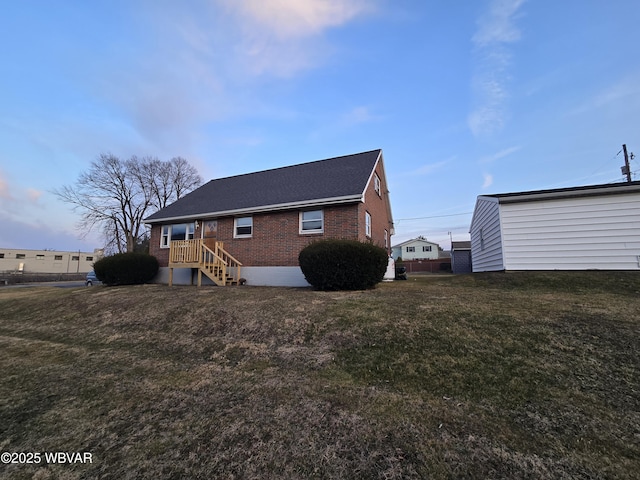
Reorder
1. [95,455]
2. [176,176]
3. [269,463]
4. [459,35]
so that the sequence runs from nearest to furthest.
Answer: [269,463] → [95,455] → [459,35] → [176,176]

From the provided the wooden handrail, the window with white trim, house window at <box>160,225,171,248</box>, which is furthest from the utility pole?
house window at <box>160,225,171,248</box>

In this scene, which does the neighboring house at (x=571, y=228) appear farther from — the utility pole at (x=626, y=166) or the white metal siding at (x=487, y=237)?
the utility pole at (x=626, y=166)

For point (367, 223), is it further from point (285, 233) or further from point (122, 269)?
point (122, 269)

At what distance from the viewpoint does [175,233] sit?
54.4 feet

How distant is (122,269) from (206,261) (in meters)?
4.85

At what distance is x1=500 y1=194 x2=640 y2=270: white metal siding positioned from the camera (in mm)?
9219

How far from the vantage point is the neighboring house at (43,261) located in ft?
167

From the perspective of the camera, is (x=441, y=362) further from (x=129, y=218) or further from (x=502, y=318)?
(x=129, y=218)

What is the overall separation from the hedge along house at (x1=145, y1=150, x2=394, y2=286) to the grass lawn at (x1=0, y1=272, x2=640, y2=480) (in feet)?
18.1

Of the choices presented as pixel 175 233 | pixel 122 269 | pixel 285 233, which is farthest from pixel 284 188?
pixel 122 269

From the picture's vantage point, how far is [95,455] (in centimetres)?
272

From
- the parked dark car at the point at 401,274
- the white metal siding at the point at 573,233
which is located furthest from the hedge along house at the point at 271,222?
the white metal siding at the point at 573,233

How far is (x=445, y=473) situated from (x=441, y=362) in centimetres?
214

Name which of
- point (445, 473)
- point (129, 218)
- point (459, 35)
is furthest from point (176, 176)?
point (445, 473)
